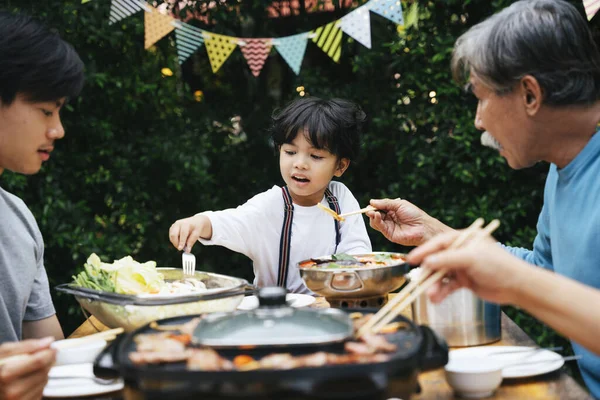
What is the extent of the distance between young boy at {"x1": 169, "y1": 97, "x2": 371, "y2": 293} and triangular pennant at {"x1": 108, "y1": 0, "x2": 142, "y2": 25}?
129cm

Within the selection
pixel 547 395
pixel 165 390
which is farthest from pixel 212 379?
pixel 547 395

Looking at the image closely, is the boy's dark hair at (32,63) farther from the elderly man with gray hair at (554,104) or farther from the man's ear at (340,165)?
the man's ear at (340,165)

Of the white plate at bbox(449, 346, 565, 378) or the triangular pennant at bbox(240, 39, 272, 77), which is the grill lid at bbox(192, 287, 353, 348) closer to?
the white plate at bbox(449, 346, 565, 378)

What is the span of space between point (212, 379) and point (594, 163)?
4.06 ft

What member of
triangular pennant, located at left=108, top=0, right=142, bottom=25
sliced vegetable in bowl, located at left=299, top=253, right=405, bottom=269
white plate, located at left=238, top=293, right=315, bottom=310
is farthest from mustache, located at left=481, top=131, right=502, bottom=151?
triangular pennant, located at left=108, top=0, right=142, bottom=25

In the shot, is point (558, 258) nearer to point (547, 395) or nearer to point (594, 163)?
point (594, 163)

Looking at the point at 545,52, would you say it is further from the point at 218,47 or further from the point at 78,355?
the point at 218,47

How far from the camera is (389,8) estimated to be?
335 centimetres

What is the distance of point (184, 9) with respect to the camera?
4047 mm

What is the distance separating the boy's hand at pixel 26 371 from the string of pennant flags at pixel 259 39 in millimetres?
2556

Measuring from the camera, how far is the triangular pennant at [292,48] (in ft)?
12.0

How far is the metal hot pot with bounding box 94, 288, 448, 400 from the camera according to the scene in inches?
35.5

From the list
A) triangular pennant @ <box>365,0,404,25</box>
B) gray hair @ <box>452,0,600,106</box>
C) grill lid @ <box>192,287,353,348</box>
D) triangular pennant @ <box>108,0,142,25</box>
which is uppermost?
triangular pennant @ <box>108,0,142,25</box>

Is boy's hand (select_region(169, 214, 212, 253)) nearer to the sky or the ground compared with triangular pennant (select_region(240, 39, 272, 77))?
nearer to the ground
